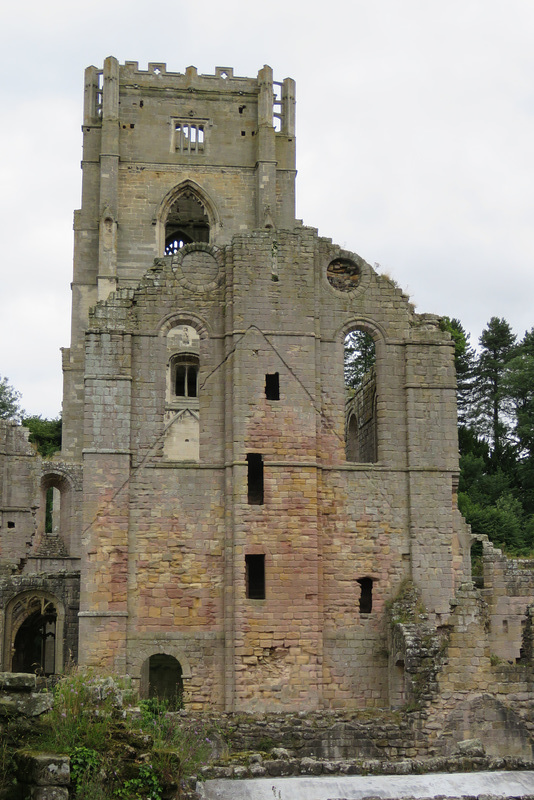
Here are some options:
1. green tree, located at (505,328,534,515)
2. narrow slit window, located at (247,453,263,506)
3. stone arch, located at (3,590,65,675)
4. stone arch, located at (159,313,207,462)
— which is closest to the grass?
narrow slit window, located at (247,453,263,506)

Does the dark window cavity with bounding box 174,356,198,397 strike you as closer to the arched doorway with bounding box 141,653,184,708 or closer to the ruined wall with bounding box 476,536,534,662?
the arched doorway with bounding box 141,653,184,708

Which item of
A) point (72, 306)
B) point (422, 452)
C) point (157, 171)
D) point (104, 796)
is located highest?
point (157, 171)

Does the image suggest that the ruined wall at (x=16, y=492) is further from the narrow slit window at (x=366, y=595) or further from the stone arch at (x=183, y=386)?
the narrow slit window at (x=366, y=595)

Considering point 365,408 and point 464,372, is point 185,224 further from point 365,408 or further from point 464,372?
point 365,408

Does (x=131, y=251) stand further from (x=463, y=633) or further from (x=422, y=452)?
(x=463, y=633)

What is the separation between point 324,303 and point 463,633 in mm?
7080

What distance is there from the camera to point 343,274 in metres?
22.3

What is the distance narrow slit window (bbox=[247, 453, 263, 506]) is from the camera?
2100 cm

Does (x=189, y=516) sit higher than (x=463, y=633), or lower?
higher

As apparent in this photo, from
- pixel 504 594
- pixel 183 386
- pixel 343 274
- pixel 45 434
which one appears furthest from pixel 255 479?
pixel 45 434

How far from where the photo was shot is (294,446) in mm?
20875

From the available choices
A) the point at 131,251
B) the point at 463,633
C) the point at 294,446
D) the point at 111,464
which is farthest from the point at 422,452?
the point at 131,251

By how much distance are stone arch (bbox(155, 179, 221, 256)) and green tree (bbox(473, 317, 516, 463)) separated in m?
14.3

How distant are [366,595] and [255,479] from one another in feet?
10.3
